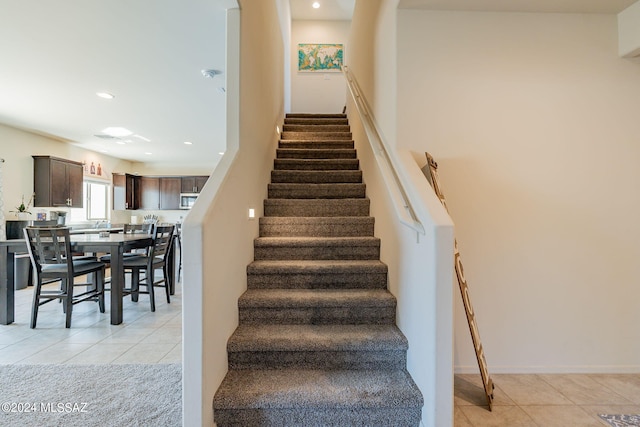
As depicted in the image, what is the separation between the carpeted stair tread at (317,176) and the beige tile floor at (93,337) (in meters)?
1.91

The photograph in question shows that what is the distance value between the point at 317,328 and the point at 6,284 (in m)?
3.48

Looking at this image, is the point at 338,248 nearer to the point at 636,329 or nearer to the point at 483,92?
the point at 483,92

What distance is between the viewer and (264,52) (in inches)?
120

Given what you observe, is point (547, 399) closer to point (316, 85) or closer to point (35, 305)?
point (35, 305)

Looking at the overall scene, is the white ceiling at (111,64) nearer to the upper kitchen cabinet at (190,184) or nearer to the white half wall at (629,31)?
the white half wall at (629,31)

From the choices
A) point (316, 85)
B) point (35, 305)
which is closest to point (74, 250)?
point (35, 305)

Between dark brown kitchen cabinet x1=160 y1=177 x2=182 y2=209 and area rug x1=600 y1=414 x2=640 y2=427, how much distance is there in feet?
30.7

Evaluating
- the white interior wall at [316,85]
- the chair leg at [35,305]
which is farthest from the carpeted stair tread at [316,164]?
the white interior wall at [316,85]

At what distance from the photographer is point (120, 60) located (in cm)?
305

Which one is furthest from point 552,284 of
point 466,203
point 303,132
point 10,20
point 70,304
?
Result: point 10,20

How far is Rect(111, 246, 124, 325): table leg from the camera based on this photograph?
3.10 metres

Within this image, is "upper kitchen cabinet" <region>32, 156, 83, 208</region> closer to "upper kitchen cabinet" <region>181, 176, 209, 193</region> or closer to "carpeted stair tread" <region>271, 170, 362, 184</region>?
"upper kitchen cabinet" <region>181, 176, 209, 193</region>

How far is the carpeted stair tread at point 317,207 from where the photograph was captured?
300 cm

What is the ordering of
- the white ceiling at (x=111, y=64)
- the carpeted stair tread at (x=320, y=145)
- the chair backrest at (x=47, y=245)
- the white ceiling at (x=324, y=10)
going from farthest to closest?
the white ceiling at (x=324, y=10) < the carpeted stair tread at (x=320, y=145) < the chair backrest at (x=47, y=245) < the white ceiling at (x=111, y=64)
